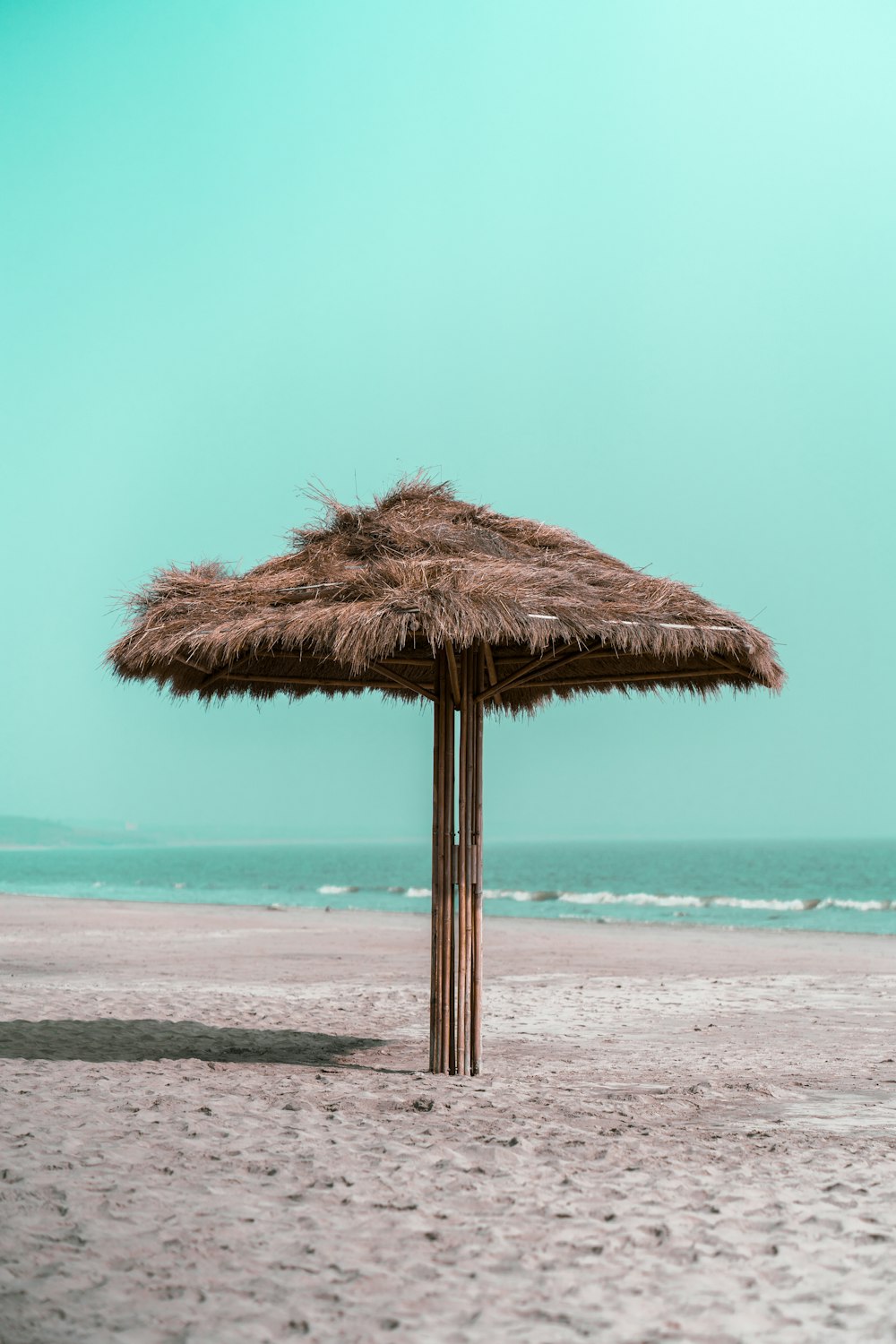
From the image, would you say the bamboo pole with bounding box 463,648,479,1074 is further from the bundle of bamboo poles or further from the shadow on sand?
the shadow on sand

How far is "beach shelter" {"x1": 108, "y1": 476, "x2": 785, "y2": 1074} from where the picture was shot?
6457mm

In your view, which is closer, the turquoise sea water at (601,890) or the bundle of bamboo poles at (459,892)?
the bundle of bamboo poles at (459,892)

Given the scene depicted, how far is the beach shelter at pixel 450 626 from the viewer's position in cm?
646

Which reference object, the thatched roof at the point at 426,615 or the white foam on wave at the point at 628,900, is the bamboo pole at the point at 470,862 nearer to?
the thatched roof at the point at 426,615

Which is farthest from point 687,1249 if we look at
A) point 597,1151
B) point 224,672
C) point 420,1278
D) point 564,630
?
point 224,672

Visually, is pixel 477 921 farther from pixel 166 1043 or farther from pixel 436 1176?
pixel 166 1043

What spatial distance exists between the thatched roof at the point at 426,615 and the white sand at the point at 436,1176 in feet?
7.52

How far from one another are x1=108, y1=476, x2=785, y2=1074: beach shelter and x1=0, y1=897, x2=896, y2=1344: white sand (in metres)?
1.26

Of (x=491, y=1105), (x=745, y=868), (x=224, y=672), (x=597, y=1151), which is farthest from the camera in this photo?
(x=745, y=868)

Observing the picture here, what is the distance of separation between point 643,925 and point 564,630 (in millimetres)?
19500

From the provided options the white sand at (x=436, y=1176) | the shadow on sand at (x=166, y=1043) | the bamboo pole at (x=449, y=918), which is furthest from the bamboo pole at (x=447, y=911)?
the shadow on sand at (x=166, y=1043)

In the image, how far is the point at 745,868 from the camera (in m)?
80.5

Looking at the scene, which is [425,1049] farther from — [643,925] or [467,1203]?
[643,925]

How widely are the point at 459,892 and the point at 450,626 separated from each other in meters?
1.71
